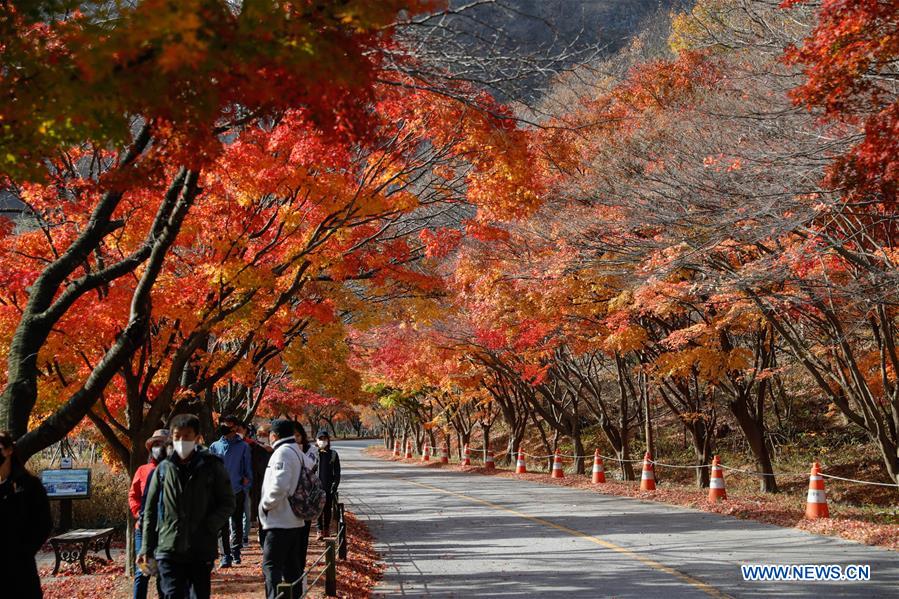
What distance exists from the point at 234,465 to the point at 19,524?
546 centimetres

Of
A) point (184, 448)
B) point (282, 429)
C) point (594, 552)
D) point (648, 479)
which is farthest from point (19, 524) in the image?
point (648, 479)

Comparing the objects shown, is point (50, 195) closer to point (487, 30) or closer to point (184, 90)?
point (487, 30)

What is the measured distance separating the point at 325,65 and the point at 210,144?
1.09m

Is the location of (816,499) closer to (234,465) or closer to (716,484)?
(716,484)

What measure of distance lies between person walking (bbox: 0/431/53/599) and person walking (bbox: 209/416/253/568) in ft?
16.9

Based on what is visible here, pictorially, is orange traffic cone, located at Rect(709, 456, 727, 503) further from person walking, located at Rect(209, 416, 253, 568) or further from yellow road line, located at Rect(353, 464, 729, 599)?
person walking, located at Rect(209, 416, 253, 568)

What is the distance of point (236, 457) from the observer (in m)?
10.6

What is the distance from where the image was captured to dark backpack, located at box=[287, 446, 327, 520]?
275 inches

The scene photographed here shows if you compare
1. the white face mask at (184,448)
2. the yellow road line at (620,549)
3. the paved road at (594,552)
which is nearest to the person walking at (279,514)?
the white face mask at (184,448)

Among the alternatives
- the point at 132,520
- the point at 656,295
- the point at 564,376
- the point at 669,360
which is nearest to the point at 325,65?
the point at 132,520

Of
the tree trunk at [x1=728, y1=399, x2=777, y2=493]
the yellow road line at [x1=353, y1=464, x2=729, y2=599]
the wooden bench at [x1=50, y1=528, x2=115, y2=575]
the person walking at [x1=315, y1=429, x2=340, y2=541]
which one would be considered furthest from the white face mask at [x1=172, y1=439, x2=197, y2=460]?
the tree trunk at [x1=728, y1=399, x2=777, y2=493]

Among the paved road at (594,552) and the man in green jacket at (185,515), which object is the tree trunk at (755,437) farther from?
the man in green jacket at (185,515)

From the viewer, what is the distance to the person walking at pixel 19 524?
16.5ft

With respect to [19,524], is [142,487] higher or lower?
lower
